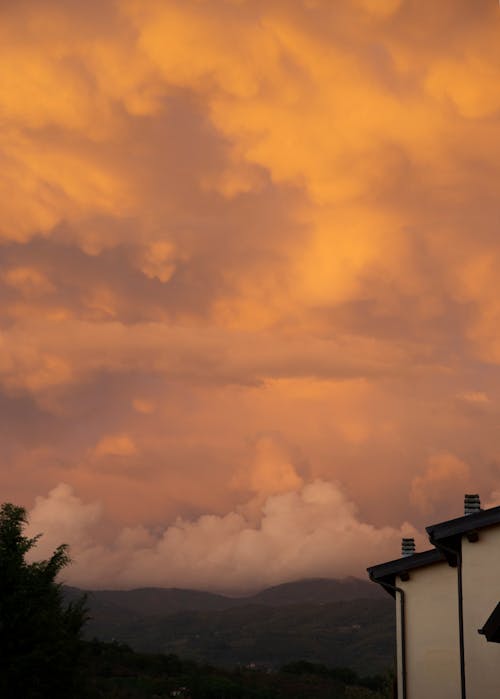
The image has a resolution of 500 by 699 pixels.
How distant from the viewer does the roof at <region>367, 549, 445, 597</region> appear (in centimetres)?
2729

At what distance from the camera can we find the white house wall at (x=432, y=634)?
1029 inches

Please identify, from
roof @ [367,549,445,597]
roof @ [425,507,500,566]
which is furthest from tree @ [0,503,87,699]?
roof @ [425,507,500,566]

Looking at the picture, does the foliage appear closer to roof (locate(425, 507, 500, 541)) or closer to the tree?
the tree

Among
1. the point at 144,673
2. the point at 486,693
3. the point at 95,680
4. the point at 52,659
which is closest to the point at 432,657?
the point at 486,693

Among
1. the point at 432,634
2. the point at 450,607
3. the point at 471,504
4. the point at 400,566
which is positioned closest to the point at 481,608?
the point at 471,504

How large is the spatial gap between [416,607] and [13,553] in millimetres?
12829

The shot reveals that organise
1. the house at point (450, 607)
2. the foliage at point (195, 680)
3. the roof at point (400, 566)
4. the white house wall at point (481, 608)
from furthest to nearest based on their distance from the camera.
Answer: the foliage at point (195, 680), the roof at point (400, 566), the house at point (450, 607), the white house wall at point (481, 608)

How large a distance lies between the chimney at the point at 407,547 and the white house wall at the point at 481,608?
732cm

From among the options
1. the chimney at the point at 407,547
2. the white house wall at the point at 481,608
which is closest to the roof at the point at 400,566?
the chimney at the point at 407,547

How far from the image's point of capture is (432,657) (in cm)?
2670

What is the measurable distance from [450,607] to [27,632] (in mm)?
12831

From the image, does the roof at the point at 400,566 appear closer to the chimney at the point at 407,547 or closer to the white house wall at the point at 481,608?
the chimney at the point at 407,547

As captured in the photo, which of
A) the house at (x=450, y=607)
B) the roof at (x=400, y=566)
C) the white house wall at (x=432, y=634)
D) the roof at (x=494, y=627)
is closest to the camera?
the roof at (x=494, y=627)

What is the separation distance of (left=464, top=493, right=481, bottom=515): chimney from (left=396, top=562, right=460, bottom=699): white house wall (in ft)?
12.5
